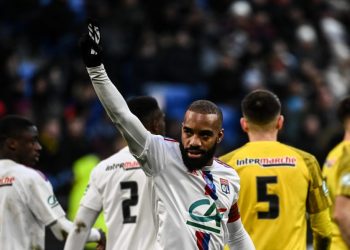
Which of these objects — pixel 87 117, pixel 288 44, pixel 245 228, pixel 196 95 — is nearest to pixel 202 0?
pixel 288 44

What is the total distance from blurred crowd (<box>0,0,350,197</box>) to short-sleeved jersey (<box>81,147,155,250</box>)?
6068 mm

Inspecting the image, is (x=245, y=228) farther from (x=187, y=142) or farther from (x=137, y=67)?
(x=137, y=67)

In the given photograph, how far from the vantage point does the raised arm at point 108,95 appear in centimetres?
570

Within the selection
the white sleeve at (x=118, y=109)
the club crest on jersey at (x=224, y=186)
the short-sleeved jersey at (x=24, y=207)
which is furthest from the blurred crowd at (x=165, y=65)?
the white sleeve at (x=118, y=109)

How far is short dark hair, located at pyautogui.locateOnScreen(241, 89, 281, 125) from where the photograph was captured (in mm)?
7535

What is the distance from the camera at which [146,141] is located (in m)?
6.01

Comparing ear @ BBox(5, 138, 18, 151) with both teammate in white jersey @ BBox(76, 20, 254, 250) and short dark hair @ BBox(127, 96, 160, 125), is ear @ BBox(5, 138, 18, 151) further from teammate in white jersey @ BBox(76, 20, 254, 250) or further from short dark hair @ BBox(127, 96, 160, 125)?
teammate in white jersey @ BBox(76, 20, 254, 250)

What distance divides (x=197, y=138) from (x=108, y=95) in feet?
2.33

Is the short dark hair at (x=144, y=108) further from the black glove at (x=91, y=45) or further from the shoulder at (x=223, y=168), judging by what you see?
the black glove at (x=91, y=45)

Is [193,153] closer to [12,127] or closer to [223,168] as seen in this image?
[223,168]

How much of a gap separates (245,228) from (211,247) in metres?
1.20

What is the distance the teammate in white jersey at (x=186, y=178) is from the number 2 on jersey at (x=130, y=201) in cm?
103

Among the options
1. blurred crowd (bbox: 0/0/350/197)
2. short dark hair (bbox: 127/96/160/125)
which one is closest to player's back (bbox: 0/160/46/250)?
short dark hair (bbox: 127/96/160/125)

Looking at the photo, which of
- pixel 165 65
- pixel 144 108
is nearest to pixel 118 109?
pixel 144 108
